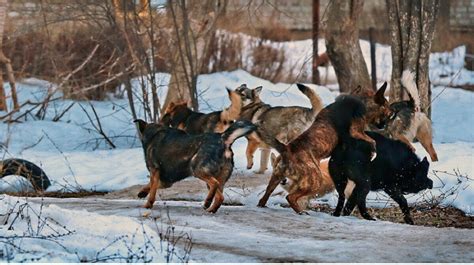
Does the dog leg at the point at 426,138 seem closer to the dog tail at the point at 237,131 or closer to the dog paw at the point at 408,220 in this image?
the dog paw at the point at 408,220

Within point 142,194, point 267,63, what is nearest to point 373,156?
point 142,194

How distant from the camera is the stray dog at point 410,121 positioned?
591 inches

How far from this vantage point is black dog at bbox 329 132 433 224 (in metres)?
11.7

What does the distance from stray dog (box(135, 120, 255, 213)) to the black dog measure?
44.1 inches

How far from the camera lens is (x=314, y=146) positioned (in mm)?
11508

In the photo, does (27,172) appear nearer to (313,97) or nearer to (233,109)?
(233,109)

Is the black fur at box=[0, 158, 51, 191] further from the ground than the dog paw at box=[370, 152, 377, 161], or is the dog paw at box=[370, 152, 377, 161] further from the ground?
the dog paw at box=[370, 152, 377, 161]

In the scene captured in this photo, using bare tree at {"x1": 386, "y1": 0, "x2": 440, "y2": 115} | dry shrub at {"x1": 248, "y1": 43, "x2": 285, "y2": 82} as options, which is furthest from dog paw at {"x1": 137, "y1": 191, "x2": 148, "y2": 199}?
A: dry shrub at {"x1": 248, "y1": 43, "x2": 285, "y2": 82}

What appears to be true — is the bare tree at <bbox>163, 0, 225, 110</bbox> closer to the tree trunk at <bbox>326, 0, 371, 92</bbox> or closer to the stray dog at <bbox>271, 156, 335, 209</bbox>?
the tree trunk at <bbox>326, 0, 371, 92</bbox>

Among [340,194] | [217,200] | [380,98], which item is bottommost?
[340,194]

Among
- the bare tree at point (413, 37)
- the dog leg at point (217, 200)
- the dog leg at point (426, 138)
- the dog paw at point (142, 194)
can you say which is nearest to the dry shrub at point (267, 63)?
the bare tree at point (413, 37)

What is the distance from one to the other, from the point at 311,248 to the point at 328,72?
26180mm

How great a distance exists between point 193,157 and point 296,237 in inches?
76.3

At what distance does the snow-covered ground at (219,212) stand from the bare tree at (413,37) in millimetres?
1616
